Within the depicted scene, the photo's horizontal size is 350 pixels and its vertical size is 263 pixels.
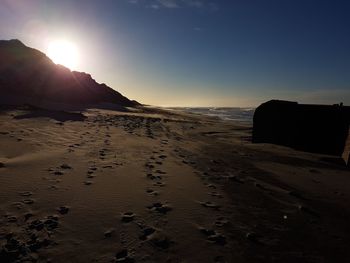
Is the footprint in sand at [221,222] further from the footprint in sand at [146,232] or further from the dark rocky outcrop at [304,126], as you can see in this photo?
the dark rocky outcrop at [304,126]

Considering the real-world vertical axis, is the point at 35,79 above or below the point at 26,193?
above

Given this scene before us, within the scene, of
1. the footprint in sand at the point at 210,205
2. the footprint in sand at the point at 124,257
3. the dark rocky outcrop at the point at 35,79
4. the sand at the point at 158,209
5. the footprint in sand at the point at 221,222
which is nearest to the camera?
the footprint in sand at the point at 124,257

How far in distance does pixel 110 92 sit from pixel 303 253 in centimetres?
6274

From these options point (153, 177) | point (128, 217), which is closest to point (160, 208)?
point (128, 217)

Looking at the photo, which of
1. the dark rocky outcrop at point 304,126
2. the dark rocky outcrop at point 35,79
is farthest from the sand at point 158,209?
the dark rocky outcrop at point 35,79

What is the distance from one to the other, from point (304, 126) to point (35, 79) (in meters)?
33.9

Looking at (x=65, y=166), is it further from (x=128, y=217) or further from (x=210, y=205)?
(x=210, y=205)

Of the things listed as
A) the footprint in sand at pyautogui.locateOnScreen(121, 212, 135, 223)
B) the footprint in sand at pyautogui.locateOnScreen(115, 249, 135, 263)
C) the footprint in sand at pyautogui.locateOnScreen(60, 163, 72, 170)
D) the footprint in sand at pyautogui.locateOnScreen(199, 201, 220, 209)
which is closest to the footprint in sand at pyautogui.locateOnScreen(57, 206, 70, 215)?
the footprint in sand at pyautogui.locateOnScreen(121, 212, 135, 223)

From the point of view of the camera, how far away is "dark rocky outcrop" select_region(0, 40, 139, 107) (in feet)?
124

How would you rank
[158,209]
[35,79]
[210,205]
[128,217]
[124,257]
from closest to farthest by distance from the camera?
1. [124,257]
2. [128,217]
3. [158,209]
4. [210,205]
5. [35,79]

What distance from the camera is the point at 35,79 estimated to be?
135ft

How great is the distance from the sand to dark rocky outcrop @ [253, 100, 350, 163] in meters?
7.85

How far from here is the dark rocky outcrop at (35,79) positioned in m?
37.8

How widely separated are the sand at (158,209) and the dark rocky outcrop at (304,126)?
25.7 feet
